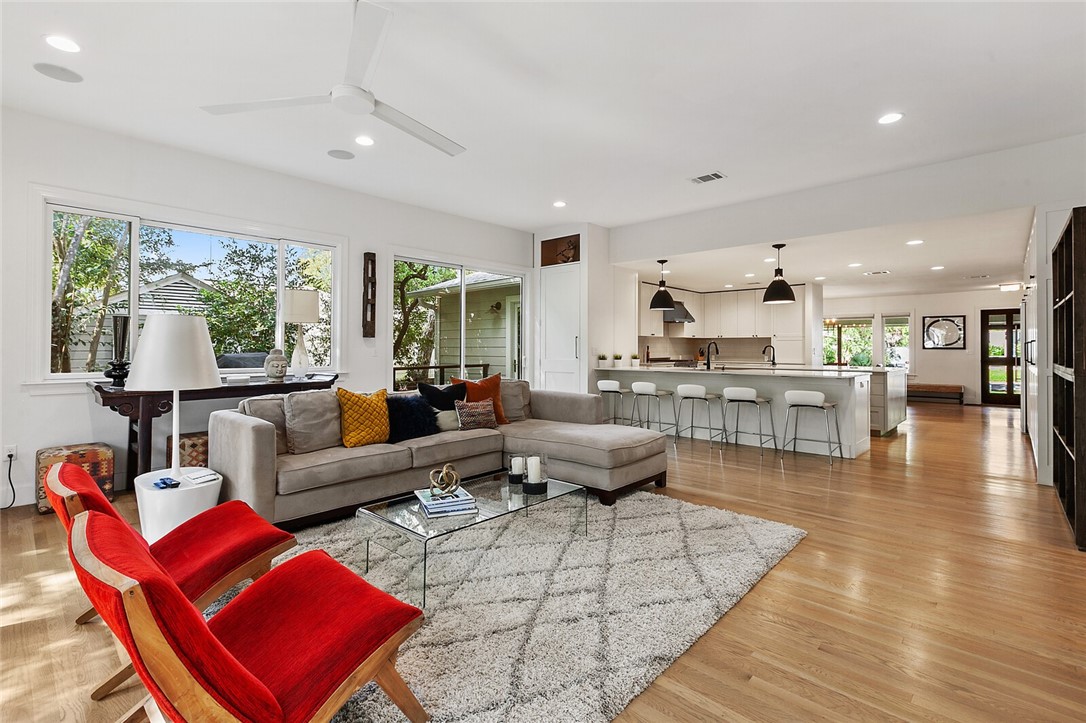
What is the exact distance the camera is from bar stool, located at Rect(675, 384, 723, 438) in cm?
613

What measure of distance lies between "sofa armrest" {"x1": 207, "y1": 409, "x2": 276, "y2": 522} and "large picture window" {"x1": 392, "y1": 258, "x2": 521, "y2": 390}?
9.65 feet

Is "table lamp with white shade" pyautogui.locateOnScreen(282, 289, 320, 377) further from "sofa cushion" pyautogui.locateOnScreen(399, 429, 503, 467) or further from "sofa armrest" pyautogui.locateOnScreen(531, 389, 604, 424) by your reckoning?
"sofa armrest" pyautogui.locateOnScreen(531, 389, 604, 424)

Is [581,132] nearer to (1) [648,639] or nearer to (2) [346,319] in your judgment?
(2) [346,319]

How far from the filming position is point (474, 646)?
206cm

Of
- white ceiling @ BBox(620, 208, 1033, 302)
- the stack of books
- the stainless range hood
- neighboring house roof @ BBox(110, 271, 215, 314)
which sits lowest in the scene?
the stack of books

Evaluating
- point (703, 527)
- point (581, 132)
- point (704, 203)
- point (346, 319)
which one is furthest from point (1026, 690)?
point (346, 319)

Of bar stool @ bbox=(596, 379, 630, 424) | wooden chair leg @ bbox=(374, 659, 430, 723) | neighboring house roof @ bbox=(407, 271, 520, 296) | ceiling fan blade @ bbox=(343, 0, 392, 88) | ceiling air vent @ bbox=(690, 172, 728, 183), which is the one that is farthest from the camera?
bar stool @ bbox=(596, 379, 630, 424)

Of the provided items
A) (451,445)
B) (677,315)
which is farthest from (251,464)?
(677,315)

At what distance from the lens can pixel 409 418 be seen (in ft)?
13.5

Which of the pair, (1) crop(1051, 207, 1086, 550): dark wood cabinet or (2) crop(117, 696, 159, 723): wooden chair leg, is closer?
(2) crop(117, 696, 159, 723): wooden chair leg

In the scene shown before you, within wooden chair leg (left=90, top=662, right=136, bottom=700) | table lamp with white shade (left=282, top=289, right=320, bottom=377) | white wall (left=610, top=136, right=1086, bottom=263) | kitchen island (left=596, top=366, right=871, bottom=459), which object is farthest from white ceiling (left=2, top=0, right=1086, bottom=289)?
wooden chair leg (left=90, top=662, right=136, bottom=700)

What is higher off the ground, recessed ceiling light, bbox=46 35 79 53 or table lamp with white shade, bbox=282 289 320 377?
recessed ceiling light, bbox=46 35 79 53

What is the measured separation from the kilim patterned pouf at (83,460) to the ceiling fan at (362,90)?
8.79 feet

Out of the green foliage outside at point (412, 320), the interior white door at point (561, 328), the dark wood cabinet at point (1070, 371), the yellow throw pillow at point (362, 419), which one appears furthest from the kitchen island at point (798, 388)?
the yellow throw pillow at point (362, 419)
